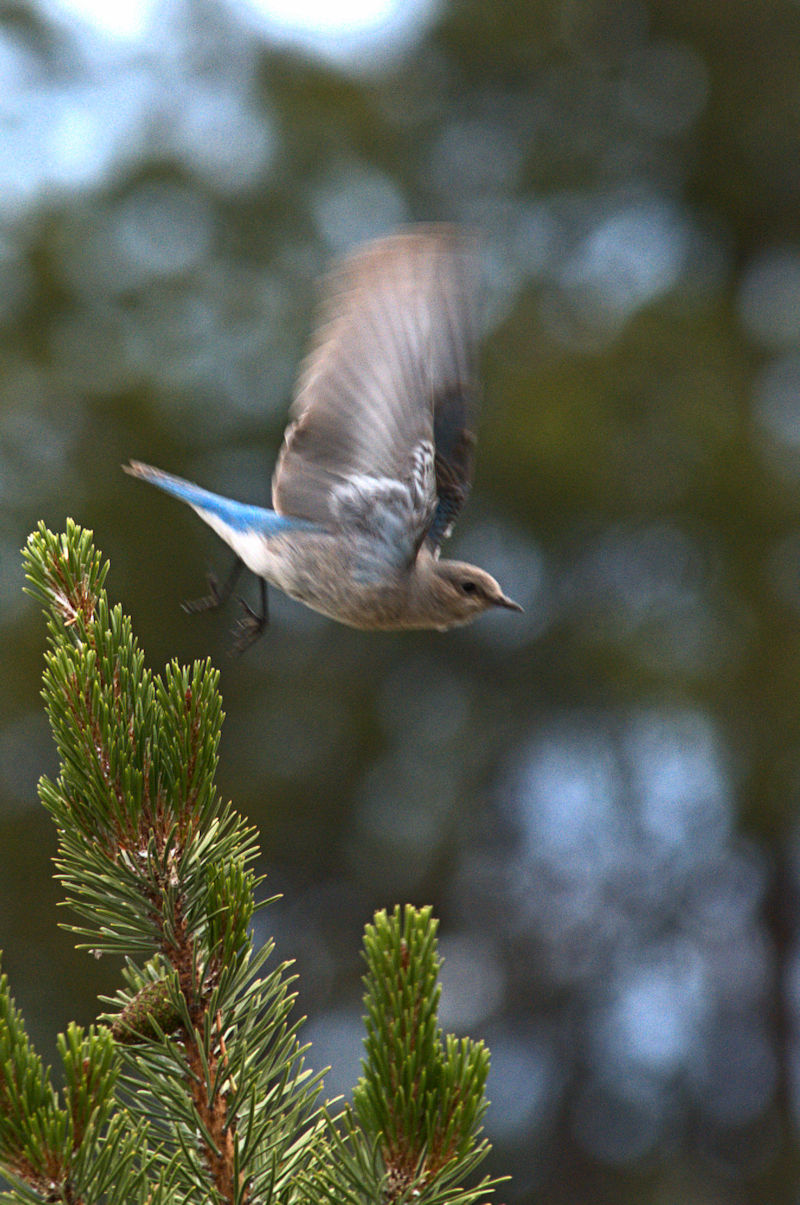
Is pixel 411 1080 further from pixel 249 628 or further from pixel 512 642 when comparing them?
pixel 512 642

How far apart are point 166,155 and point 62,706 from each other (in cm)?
768

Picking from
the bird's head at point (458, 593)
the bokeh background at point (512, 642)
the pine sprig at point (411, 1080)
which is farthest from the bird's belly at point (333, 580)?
the bokeh background at point (512, 642)

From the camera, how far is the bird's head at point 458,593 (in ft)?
10.4

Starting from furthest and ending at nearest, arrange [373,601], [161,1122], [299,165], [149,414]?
[299,165] → [149,414] → [373,601] → [161,1122]

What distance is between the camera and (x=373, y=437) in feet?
9.55

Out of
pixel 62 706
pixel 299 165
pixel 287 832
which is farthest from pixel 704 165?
pixel 62 706

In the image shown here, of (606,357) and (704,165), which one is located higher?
(704,165)

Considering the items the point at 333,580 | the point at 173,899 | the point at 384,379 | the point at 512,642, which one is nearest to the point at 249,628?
the point at 333,580

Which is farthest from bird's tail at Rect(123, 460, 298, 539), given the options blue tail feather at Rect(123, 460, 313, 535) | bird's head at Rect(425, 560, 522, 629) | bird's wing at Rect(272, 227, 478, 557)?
bird's head at Rect(425, 560, 522, 629)

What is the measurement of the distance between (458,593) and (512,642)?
568cm

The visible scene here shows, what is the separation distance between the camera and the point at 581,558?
8625 millimetres

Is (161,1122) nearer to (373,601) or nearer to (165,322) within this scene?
(373,601)

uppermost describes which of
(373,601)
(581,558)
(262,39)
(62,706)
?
(262,39)

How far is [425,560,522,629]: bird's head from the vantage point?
3166 mm
